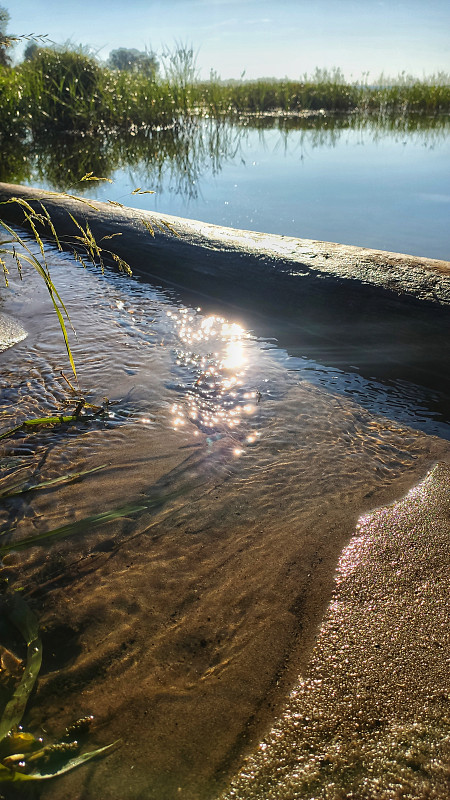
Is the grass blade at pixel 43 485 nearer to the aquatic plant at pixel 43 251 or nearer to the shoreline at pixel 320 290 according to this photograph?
the aquatic plant at pixel 43 251

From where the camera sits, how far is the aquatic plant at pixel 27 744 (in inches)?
36.9

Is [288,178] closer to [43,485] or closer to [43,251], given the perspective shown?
[43,251]

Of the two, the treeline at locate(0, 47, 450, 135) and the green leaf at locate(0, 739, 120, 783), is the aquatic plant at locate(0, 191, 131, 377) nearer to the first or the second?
the green leaf at locate(0, 739, 120, 783)

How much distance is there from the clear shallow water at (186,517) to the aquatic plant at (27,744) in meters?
0.03

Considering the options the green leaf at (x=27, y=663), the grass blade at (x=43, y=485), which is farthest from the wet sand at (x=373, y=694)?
the grass blade at (x=43, y=485)

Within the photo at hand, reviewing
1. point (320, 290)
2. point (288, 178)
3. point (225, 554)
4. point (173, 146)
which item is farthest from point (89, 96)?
point (225, 554)

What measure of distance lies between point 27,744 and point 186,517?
2.34 feet

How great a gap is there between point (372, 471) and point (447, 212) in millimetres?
4285

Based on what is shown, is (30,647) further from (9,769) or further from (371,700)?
(371,700)

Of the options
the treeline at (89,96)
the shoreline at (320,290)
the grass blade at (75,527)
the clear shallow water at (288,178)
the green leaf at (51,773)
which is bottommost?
the green leaf at (51,773)

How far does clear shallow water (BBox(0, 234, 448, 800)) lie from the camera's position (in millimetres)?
1064

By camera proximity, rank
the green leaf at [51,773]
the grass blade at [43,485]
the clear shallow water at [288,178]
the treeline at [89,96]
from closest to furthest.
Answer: the green leaf at [51,773] → the grass blade at [43,485] → the clear shallow water at [288,178] → the treeline at [89,96]

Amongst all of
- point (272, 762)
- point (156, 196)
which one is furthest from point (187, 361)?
point (156, 196)

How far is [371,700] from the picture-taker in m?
1.08
